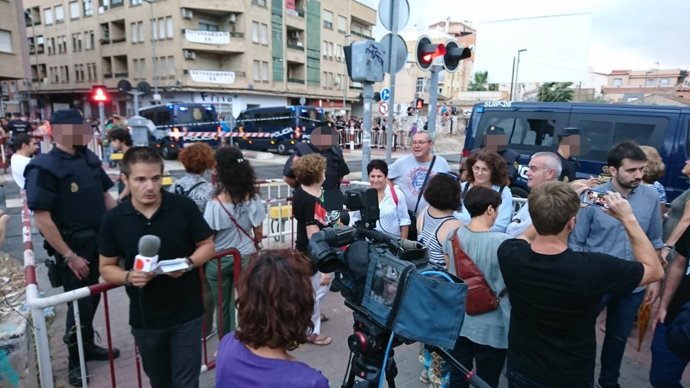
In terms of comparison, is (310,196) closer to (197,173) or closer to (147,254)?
(197,173)

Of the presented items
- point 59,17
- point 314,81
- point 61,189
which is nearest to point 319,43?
point 314,81

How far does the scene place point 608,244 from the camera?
2812 mm

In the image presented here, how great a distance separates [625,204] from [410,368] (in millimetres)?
2119

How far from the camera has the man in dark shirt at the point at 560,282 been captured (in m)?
1.78

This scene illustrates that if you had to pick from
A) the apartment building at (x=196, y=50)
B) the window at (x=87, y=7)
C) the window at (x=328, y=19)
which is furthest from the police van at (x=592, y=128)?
the window at (x=87, y=7)

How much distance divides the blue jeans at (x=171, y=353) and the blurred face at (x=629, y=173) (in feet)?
9.49

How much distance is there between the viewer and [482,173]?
3.65m

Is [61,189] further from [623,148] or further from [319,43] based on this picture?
[319,43]

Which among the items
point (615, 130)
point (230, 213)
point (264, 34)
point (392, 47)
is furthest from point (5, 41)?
point (615, 130)

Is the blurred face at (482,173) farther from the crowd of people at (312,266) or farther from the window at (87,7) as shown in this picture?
the window at (87,7)

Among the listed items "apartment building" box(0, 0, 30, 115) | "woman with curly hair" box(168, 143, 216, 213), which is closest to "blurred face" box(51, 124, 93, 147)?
"woman with curly hair" box(168, 143, 216, 213)

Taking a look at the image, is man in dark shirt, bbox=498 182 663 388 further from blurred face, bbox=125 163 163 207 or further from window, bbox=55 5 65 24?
window, bbox=55 5 65 24

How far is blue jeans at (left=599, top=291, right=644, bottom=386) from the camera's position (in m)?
2.86

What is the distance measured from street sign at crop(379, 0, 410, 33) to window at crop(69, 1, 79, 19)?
4455 cm
